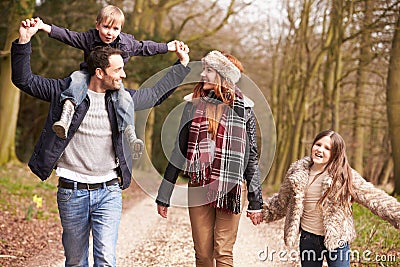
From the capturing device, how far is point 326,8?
16.8 meters

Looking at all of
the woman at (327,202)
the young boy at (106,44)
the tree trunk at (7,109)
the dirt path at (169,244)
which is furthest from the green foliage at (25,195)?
the woman at (327,202)

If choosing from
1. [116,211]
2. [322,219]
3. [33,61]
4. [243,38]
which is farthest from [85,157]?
[243,38]

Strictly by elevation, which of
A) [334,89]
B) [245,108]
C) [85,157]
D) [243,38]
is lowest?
[85,157]

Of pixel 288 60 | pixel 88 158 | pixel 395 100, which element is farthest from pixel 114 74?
pixel 288 60

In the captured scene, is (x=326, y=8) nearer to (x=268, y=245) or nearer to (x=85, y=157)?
(x=268, y=245)

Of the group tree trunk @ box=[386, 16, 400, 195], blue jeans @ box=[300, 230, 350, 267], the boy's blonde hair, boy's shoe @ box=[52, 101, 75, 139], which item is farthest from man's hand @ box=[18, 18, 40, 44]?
tree trunk @ box=[386, 16, 400, 195]

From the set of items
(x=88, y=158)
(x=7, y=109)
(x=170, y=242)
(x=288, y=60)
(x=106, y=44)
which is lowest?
(x=170, y=242)

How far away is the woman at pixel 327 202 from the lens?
4309mm

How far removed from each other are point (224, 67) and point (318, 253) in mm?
1664

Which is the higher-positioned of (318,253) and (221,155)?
(221,155)

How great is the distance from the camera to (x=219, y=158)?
4270mm

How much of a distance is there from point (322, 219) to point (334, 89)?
35.2ft

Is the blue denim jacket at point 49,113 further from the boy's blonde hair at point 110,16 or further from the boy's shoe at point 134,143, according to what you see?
the boy's blonde hair at point 110,16

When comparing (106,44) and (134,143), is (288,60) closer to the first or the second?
(106,44)
